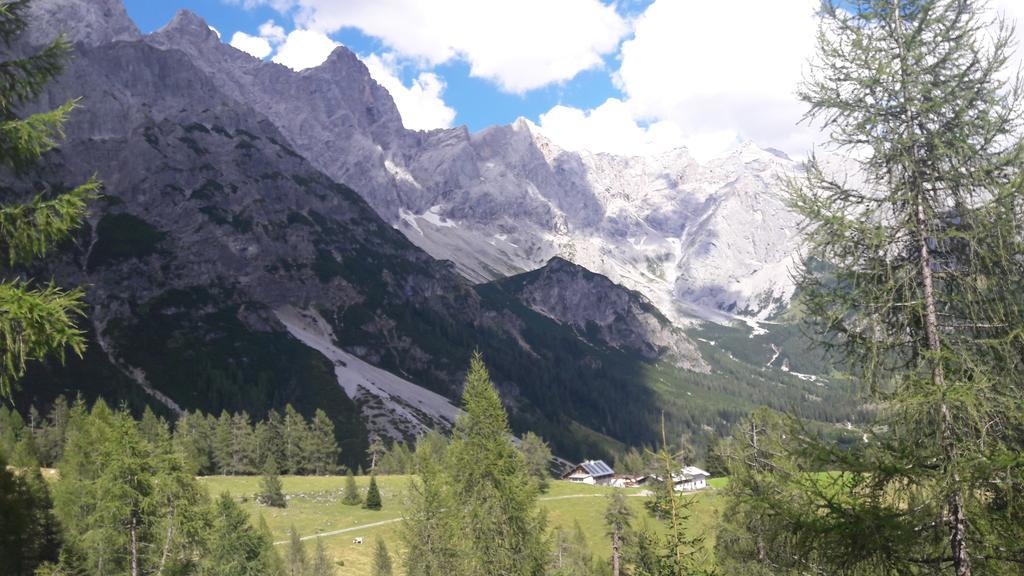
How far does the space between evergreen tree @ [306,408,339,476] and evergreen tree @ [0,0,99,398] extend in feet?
367

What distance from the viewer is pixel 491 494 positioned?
25.8m

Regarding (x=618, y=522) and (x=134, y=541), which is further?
(x=618, y=522)

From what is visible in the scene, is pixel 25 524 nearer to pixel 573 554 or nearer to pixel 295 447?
pixel 573 554

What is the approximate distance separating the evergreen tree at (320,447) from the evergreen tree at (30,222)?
112 m

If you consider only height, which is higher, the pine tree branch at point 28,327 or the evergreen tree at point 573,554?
the pine tree branch at point 28,327

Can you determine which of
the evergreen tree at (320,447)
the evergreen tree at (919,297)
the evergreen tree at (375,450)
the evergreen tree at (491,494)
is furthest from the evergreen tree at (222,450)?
the evergreen tree at (919,297)

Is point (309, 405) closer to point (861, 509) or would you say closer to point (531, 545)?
point (531, 545)

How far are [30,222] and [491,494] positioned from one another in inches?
791

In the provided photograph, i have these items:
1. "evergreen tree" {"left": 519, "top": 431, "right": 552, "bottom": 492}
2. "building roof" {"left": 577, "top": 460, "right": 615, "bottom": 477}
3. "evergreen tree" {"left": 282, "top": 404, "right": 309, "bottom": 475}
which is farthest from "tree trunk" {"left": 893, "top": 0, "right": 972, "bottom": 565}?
"building roof" {"left": 577, "top": 460, "right": 615, "bottom": 477}

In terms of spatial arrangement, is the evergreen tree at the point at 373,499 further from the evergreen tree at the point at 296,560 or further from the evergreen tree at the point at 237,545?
the evergreen tree at the point at 237,545

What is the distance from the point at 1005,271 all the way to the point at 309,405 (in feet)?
641

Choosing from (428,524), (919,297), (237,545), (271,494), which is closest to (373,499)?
(271,494)

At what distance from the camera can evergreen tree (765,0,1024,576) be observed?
9.43 metres

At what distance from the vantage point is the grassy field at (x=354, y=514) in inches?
2623
